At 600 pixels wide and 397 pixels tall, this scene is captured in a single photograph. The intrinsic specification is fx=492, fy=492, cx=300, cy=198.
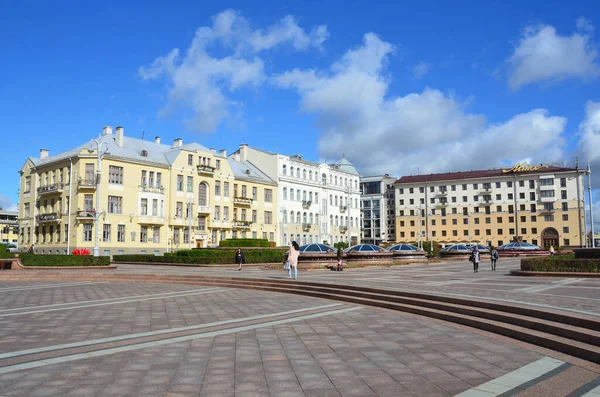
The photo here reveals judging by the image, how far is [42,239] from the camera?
191 feet

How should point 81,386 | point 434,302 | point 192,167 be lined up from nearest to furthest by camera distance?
point 81,386 → point 434,302 → point 192,167

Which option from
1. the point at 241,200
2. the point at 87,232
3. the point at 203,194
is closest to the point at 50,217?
the point at 87,232

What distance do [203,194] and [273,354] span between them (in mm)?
58027

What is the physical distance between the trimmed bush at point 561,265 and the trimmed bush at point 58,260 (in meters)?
26.6

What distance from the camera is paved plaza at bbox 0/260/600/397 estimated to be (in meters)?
6.64

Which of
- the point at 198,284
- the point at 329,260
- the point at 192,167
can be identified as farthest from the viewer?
the point at 192,167

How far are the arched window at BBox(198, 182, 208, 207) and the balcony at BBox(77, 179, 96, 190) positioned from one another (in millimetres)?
14394

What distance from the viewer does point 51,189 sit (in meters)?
56.9

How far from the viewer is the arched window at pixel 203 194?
64.6 meters

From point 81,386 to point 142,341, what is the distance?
3.04 meters

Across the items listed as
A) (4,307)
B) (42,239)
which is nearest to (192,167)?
(42,239)

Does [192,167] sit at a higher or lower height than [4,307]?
higher

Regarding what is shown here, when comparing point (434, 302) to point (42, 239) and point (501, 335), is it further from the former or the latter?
point (42, 239)

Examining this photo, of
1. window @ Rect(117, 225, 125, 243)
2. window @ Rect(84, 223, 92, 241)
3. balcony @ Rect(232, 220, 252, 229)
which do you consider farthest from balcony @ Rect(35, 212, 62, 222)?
balcony @ Rect(232, 220, 252, 229)
